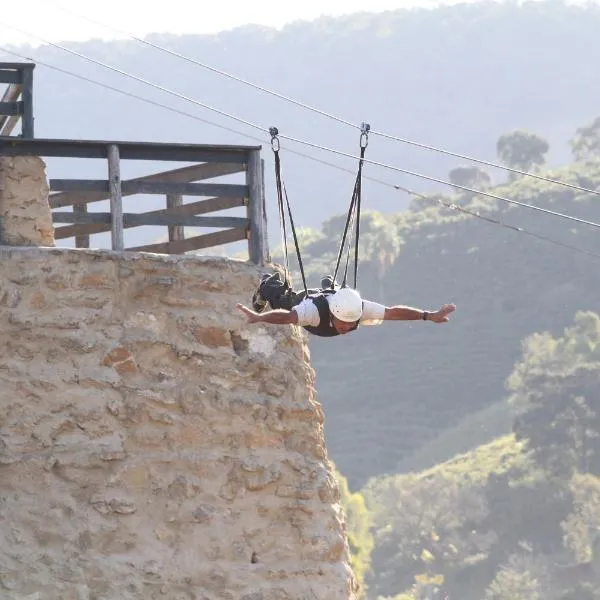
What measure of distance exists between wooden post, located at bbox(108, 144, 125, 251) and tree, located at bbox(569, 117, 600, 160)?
350 ft

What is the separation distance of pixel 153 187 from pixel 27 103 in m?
1.19

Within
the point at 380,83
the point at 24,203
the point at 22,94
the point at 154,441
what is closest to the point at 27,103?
the point at 22,94

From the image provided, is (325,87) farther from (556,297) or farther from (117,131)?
(556,297)

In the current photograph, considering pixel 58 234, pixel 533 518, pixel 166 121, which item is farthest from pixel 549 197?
pixel 58 234

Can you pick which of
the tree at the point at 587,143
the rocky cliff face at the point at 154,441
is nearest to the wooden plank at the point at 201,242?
the rocky cliff face at the point at 154,441

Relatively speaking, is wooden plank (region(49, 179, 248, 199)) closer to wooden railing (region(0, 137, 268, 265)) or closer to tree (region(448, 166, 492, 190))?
wooden railing (region(0, 137, 268, 265))

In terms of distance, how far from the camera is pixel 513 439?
75812 millimetres

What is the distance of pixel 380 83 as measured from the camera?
188m

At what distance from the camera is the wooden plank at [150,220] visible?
13.0 metres

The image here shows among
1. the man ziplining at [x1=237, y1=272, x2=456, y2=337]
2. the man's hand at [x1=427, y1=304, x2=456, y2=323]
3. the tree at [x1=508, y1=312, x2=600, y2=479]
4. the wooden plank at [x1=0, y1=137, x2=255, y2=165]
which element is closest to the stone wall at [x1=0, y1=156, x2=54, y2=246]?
the wooden plank at [x1=0, y1=137, x2=255, y2=165]

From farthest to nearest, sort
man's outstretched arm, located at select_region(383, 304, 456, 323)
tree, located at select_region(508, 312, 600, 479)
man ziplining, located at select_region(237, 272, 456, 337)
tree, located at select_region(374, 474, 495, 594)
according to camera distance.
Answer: tree, located at select_region(508, 312, 600, 479)
tree, located at select_region(374, 474, 495, 594)
man's outstretched arm, located at select_region(383, 304, 456, 323)
man ziplining, located at select_region(237, 272, 456, 337)

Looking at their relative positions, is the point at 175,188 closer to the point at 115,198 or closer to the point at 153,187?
the point at 153,187

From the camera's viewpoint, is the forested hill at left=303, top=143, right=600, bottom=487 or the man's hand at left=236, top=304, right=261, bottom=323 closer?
the man's hand at left=236, top=304, right=261, bottom=323

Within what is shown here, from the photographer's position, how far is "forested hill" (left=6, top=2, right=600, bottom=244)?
168 meters
